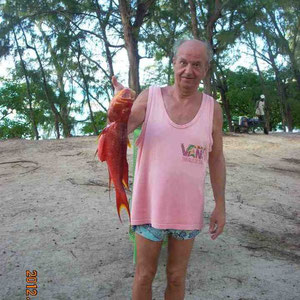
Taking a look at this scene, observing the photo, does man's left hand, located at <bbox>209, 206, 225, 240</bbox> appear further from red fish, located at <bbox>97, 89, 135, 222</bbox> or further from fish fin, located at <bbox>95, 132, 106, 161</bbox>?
fish fin, located at <bbox>95, 132, 106, 161</bbox>

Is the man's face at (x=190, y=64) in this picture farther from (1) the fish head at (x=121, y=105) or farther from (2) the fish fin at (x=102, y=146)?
(2) the fish fin at (x=102, y=146)

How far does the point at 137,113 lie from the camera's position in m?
1.90

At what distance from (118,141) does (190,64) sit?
538 mm

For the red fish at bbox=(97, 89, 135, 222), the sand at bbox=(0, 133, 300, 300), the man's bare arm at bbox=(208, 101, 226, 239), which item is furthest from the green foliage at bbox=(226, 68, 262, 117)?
the red fish at bbox=(97, 89, 135, 222)

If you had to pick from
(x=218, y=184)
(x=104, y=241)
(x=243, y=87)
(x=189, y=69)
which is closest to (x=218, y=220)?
(x=218, y=184)

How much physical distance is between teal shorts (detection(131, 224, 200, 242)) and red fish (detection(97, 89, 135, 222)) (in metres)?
0.15

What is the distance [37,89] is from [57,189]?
14405 millimetres

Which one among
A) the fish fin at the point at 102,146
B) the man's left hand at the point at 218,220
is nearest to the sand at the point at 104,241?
the man's left hand at the point at 218,220

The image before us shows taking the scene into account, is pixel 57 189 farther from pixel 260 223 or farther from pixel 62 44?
pixel 62 44

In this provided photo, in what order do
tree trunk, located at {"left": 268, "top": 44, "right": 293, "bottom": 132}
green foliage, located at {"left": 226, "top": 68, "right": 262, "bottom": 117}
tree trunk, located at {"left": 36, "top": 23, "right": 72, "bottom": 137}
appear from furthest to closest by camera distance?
green foliage, located at {"left": 226, "top": 68, "right": 262, "bottom": 117} < tree trunk, located at {"left": 268, "top": 44, "right": 293, "bottom": 132} < tree trunk, located at {"left": 36, "top": 23, "right": 72, "bottom": 137}

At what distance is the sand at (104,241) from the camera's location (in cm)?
317

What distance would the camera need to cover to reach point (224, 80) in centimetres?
2233

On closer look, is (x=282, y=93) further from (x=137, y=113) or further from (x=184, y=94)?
(x=137, y=113)

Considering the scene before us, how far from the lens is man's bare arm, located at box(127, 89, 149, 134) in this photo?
74.2 inches
